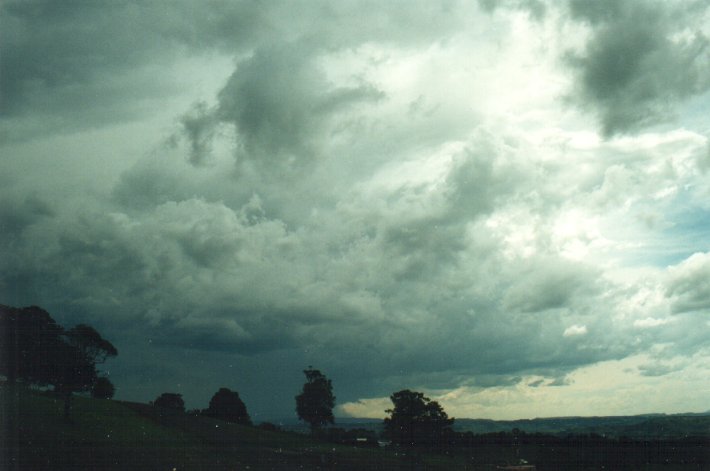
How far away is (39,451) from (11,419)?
17.3 meters

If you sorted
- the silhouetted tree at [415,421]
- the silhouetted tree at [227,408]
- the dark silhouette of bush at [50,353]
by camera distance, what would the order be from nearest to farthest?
the dark silhouette of bush at [50,353]
the silhouetted tree at [415,421]
the silhouetted tree at [227,408]

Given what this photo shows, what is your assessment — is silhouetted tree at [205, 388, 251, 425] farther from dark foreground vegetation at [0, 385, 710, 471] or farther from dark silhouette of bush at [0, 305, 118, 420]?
dark silhouette of bush at [0, 305, 118, 420]

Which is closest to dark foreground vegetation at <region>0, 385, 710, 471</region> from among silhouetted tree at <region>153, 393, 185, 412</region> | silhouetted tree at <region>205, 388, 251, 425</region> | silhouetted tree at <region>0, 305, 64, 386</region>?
silhouetted tree at <region>0, 305, 64, 386</region>

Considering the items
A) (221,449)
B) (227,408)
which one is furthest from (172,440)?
(227,408)

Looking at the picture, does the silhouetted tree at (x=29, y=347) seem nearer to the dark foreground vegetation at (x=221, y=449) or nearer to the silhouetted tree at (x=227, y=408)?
the dark foreground vegetation at (x=221, y=449)

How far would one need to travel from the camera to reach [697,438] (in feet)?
369

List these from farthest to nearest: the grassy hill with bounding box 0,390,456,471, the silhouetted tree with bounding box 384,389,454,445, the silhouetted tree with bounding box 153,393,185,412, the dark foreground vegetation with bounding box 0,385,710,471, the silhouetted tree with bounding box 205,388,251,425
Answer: the silhouetted tree with bounding box 153,393,185,412 < the silhouetted tree with bounding box 205,388,251,425 < the silhouetted tree with bounding box 384,389,454,445 < the dark foreground vegetation with bounding box 0,385,710,471 < the grassy hill with bounding box 0,390,456,471

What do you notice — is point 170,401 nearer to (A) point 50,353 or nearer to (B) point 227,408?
(B) point 227,408

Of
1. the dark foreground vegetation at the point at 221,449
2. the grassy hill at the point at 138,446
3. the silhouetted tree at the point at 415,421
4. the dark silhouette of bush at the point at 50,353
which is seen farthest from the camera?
the silhouetted tree at the point at 415,421

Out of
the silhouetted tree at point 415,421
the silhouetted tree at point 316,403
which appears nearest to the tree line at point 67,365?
the silhouetted tree at point 415,421

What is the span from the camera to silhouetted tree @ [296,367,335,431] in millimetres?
140375

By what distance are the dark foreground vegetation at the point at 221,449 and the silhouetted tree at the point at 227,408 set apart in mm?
28160

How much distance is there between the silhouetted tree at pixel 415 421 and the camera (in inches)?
3000

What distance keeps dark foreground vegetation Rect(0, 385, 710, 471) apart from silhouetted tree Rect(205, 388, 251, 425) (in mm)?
28160
